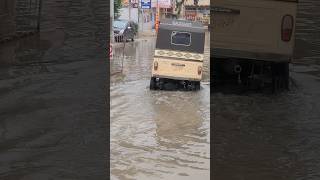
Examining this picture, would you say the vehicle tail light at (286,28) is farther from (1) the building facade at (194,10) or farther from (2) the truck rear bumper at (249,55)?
(1) the building facade at (194,10)

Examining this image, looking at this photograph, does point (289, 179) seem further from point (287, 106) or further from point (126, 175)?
point (126, 175)

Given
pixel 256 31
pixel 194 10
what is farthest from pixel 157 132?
pixel 194 10

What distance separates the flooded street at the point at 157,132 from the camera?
709 centimetres

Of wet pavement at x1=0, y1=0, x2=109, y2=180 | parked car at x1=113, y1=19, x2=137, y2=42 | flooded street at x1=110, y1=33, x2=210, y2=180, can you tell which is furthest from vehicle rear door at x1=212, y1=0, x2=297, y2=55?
parked car at x1=113, y1=19, x2=137, y2=42

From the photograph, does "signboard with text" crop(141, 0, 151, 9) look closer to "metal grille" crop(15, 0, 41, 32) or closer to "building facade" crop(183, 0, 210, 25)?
"building facade" crop(183, 0, 210, 25)

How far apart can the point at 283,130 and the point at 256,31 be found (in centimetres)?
230

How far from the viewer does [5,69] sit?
1395cm

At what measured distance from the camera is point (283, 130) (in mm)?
7781

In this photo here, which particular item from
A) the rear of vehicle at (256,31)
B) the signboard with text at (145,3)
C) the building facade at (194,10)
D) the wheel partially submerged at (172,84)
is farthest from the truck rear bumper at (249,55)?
the signboard with text at (145,3)

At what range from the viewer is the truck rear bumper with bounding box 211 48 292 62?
607cm

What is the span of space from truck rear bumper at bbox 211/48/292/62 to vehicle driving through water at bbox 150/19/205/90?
7.86 m

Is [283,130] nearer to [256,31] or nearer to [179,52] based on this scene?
[256,31]

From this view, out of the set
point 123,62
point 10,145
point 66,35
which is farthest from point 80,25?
point 123,62

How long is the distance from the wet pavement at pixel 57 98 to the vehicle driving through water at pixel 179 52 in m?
1.56
